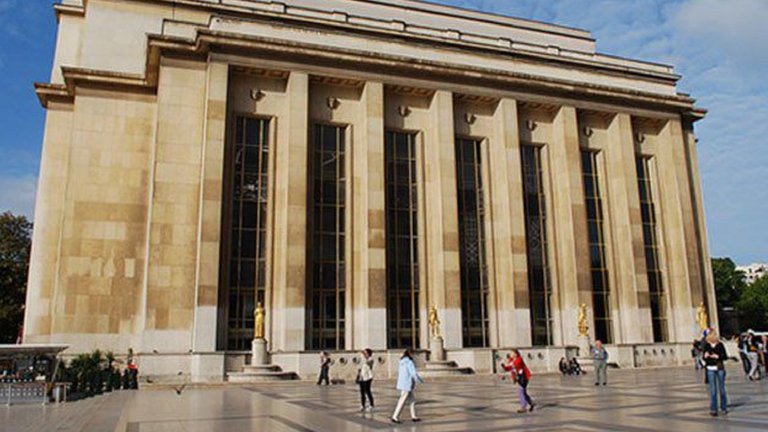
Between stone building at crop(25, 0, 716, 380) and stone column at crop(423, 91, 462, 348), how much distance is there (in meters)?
0.12

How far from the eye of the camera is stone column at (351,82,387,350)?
32219 mm

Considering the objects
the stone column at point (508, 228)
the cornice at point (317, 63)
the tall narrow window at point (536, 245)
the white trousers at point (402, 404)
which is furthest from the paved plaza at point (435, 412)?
the cornice at point (317, 63)

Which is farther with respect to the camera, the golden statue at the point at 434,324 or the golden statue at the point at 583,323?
the golden statue at the point at 583,323

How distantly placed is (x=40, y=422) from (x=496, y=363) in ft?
72.7

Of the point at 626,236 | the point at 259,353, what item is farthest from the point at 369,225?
the point at 626,236

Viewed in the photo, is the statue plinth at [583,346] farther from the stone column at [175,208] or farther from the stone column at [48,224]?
the stone column at [48,224]

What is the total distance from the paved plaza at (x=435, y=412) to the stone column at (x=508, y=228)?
13346 mm

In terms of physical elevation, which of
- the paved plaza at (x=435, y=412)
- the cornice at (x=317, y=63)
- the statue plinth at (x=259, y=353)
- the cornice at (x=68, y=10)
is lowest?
the paved plaza at (x=435, y=412)

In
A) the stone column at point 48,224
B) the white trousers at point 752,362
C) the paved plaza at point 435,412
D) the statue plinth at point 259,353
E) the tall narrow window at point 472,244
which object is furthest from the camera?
the tall narrow window at point 472,244

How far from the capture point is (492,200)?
123 feet

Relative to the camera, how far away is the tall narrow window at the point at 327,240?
3266 centimetres

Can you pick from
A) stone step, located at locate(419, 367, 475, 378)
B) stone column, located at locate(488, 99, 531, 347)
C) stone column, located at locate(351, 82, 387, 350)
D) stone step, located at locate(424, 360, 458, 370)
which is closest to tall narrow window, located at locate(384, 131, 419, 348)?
stone column, located at locate(351, 82, 387, 350)

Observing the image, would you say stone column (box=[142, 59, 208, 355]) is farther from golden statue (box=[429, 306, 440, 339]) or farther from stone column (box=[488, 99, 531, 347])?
stone column (box=[488, 99, 531, 347])

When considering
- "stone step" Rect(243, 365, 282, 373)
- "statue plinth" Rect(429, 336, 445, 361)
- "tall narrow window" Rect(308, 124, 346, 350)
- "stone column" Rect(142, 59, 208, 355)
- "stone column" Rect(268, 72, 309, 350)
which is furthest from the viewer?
"tall narrow window" Rect(308, 124, 346, 350)
